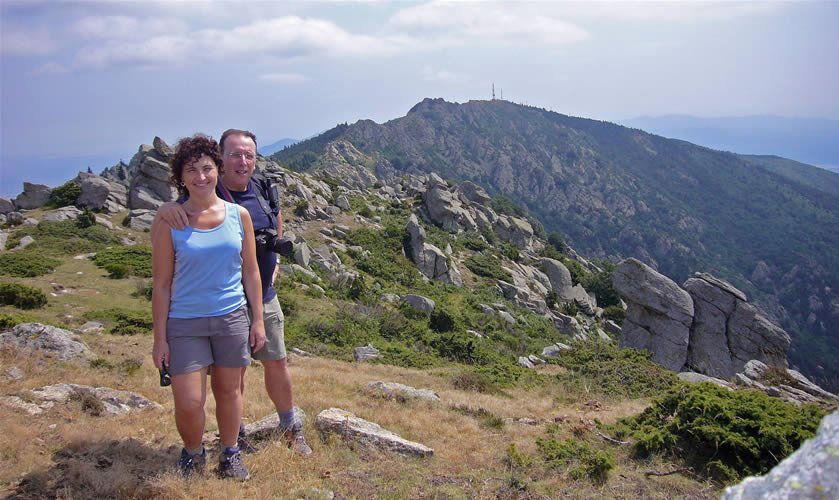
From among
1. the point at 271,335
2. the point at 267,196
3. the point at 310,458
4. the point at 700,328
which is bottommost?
the point at 700,328

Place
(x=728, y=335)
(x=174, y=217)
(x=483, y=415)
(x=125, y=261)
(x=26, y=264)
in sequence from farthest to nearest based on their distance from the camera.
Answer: (x=728, y=335), (x=125, y=261), (x=26, y=264), (x=483, y=415), (x=174, y=217)

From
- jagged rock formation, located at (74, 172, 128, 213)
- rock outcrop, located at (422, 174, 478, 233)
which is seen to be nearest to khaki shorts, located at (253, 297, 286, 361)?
jagged rock formation, located at (74, 172, 128, 213)

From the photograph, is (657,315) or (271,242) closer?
(271,242)

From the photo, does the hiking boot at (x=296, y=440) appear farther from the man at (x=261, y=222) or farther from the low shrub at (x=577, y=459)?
the low shrub at (x=577, y=459)

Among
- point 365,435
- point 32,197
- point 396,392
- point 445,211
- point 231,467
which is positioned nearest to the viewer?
point 231,467

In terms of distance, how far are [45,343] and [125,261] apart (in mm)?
11955

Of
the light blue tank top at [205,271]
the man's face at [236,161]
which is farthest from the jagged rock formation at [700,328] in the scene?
the light blue tank top at [205,271]

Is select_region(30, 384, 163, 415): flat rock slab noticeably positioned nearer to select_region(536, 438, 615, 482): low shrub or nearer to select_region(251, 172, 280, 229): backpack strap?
select_region(251, 172, 280, 229): backpack strap

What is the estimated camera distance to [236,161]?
436cm

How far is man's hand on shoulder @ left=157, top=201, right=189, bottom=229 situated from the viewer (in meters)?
3.59

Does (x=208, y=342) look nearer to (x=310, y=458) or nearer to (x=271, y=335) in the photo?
(x=271, y=335)

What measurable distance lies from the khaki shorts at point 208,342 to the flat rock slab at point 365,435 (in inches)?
78.5

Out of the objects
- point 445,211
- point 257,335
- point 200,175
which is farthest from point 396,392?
point 445,211

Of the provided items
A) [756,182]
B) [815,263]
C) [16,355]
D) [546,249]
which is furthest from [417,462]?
[756,182]
